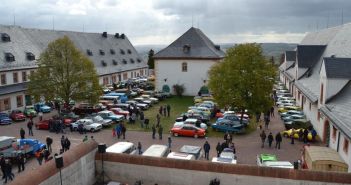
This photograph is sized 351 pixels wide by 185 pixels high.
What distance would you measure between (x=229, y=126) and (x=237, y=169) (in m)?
19.0

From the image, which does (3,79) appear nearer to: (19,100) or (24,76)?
(19,100)

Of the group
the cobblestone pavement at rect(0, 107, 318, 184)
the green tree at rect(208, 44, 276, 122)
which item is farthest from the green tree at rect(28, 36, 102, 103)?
the green tree at rect(208, 44, 276, 122)

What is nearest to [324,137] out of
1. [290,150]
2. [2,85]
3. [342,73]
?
[290,150]

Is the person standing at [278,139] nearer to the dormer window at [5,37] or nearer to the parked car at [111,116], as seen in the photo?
the parked car at [111,116]

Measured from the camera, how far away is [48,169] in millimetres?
11867

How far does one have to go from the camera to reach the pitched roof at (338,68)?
2608 centimetres

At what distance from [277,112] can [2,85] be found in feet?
107

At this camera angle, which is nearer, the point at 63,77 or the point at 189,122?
the point at 189,122

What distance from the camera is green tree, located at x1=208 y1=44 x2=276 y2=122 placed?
31797mm

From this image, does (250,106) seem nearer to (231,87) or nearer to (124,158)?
(231,87)

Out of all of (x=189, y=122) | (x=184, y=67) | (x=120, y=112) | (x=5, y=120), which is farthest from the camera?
(x=184, y=67)

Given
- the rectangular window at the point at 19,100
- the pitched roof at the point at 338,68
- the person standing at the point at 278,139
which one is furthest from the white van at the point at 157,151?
the rectangular window at the point at 19,100

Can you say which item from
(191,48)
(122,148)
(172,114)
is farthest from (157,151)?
(191,48)

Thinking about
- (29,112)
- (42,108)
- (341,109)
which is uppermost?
(341,109)
